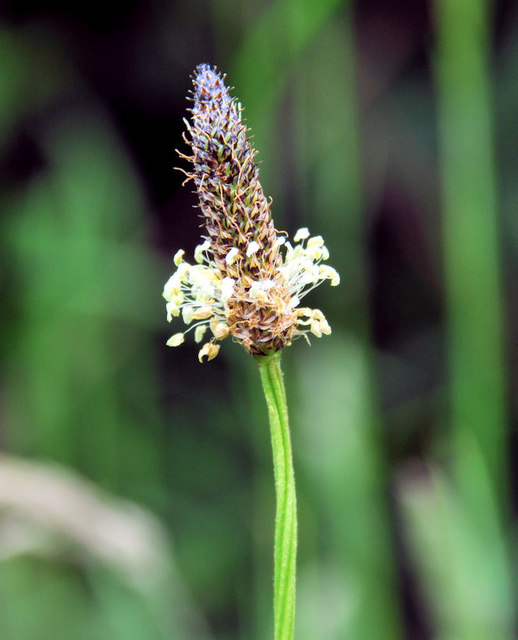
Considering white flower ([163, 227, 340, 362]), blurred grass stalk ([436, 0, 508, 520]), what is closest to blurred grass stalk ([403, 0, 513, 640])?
blurred grass stalk ([436, 0, 508, 520])

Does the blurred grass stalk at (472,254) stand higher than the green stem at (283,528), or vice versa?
the blurred grass stalk at (472,254)

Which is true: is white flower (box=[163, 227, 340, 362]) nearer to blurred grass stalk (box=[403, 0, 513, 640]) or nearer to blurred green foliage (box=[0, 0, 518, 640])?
blurred green foliage (box=[0, 0, 518, 640])

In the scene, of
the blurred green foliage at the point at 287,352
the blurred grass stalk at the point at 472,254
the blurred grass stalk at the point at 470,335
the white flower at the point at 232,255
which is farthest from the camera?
the blurred grass stalk at the point at 472,254

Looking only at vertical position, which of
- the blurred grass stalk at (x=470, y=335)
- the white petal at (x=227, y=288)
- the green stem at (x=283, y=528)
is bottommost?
the green stem at (x=283, y=528)

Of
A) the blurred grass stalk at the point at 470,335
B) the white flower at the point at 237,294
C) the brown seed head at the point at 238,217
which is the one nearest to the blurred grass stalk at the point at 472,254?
the blurred grass stalk at the point at 470,335

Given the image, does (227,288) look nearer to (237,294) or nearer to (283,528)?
(237,294)

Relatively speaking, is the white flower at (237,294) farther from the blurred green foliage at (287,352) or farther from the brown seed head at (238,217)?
the blurred green foliage at (287,352)

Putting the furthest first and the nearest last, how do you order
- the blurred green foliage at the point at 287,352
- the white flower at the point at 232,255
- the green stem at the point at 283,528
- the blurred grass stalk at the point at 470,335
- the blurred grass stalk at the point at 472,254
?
the blurred grass stalk at the point at 472,254 < the blurred green foliage at the point at 287,352 < the blurred grass stalk at the point at 470,335 < the white flower at the point at 232,255 < the green stem at the point at 283,528

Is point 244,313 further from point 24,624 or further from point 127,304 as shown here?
point 127,304
